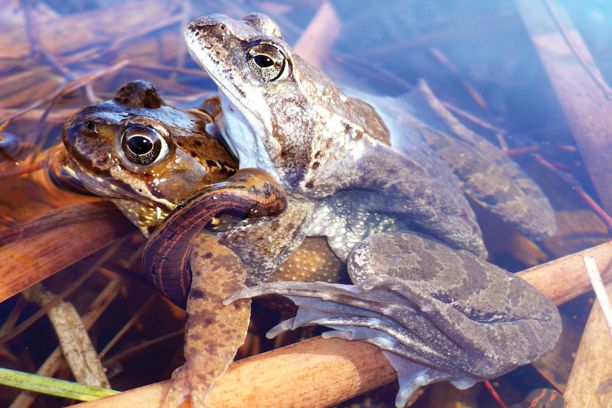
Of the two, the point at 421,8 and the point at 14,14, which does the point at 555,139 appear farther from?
the point at 14,14

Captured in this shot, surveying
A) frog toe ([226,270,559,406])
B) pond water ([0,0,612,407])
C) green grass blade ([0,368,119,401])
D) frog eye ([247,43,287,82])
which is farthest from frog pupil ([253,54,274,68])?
green grass blade ([0,368,119,401])

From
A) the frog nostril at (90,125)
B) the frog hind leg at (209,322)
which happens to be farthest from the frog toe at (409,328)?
the frog nostril at (90,125)

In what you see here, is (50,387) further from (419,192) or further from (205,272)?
(419,192)

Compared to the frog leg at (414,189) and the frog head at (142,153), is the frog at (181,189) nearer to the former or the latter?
the frog head at (142,153)

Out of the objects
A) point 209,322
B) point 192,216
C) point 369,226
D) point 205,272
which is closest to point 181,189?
point 192,216

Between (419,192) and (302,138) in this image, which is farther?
(419,192)

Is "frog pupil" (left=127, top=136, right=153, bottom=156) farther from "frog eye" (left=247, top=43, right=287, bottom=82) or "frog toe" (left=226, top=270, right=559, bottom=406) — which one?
"frog toe" (left=226, top=270, right=559, bottom=406)
